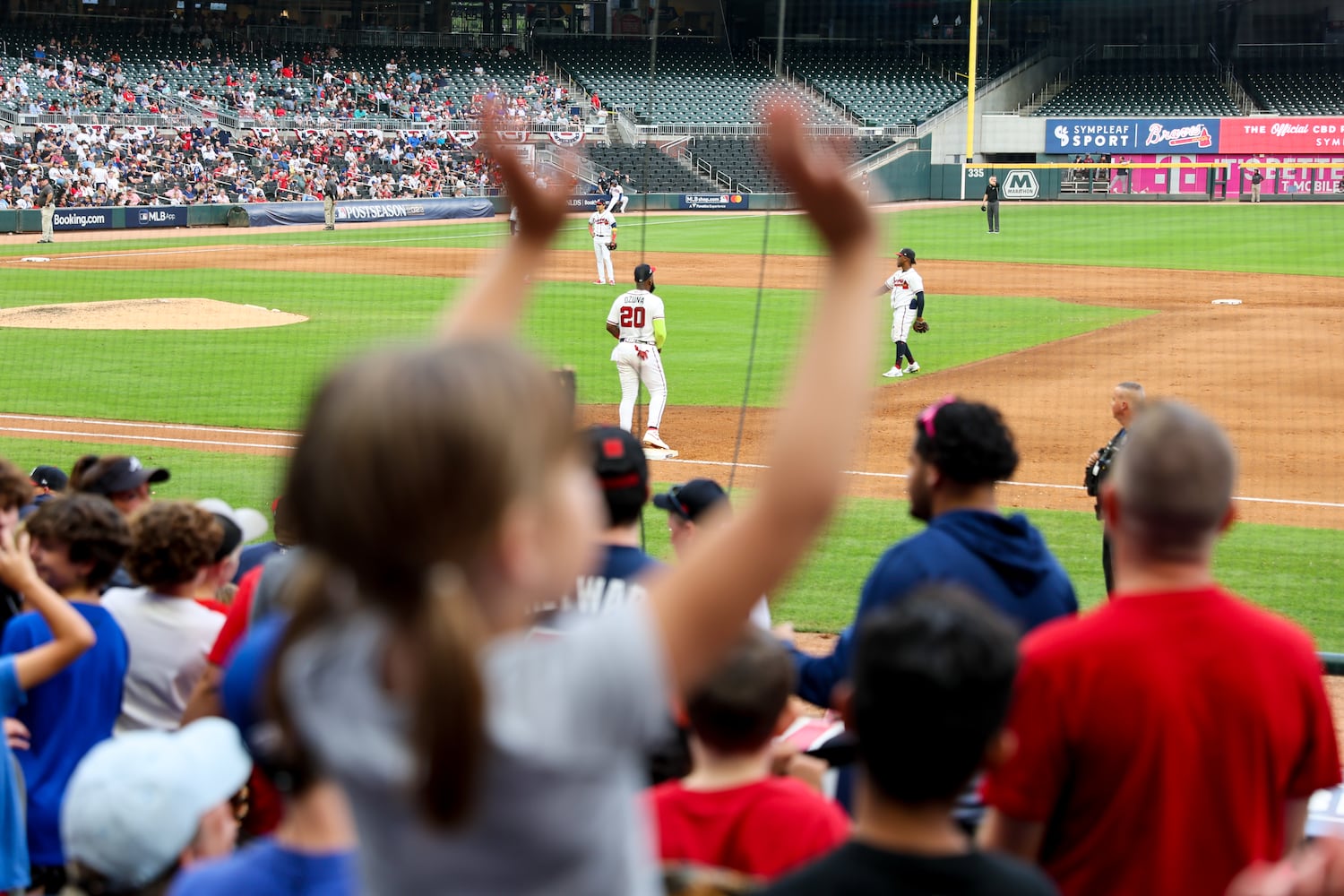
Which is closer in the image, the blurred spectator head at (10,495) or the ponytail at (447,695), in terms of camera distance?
the ponytail at (447,695)

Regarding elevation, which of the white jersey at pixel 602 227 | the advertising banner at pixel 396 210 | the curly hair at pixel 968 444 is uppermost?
the advertising banner at pixel 396 210

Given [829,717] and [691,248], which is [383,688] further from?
[691,248]

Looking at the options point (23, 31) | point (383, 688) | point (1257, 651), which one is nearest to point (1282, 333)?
point (1257, 651)

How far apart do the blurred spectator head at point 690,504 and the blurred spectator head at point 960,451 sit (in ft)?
3.10

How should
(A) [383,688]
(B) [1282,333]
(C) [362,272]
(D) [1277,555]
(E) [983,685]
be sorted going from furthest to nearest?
(C) [362,272] < (B) [1282,333] < (D) [1277,555] < (E) [983,685] < (A) [383,688]

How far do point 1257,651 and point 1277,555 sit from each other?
28.5 ft

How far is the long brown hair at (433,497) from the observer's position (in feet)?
4.63

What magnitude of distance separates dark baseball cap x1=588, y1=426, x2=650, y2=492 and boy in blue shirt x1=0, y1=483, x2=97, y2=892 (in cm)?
146

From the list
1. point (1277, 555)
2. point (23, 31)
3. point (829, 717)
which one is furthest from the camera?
point (23, 31)

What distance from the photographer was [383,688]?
1.53m

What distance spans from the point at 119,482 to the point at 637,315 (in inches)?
376

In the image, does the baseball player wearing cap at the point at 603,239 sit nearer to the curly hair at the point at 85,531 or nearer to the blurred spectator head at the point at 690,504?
the blurred spectator head at the point at 690,504

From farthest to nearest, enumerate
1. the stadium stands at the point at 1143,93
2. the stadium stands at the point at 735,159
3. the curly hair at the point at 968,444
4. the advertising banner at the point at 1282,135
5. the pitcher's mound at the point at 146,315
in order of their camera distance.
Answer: the stadium stands at the point at 735,159 → the stadium stands at the point at 1143,93 → the advertising banner at the point at 1282,135 → the pitcher's mound at the point at 146,315 → the curly hair at the point at 968,444

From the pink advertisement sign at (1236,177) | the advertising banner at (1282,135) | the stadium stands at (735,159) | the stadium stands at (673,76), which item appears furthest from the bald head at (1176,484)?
the advertising banner at (1282,135)
